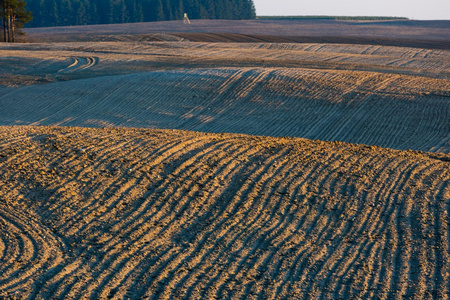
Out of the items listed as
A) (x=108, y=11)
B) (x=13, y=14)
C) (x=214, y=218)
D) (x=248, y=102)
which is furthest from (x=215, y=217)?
(x=108, y=11)

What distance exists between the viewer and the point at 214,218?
7.61 m

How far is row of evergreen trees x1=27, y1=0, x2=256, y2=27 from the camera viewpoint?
90812 millimetres

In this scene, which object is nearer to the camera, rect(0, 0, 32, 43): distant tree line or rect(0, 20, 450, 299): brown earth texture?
rect(0, 20, 450, 299): brown earth texture

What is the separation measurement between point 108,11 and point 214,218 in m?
90.3

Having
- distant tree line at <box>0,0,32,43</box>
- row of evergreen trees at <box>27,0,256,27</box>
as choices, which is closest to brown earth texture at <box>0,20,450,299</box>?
distant tree line at <box>0,0,32,43</box>

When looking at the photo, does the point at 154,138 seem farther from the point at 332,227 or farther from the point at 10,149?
the point at 332,227

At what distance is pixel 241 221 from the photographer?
7.57 m

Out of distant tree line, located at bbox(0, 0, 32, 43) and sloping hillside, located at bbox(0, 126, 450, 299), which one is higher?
distant tree line, located at bbox(0, 0, 32, 43)

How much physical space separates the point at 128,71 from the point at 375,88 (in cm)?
1146

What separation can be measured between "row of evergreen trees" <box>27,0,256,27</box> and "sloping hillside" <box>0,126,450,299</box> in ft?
282

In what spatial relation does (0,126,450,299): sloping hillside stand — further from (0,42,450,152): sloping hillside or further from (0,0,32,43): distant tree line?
(0,0,32,43): distant tree line

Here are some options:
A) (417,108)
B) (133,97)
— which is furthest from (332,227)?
(133,97)

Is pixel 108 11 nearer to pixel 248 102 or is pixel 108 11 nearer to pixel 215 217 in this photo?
pixel 248 102

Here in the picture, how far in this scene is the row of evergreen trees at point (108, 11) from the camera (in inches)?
3575
